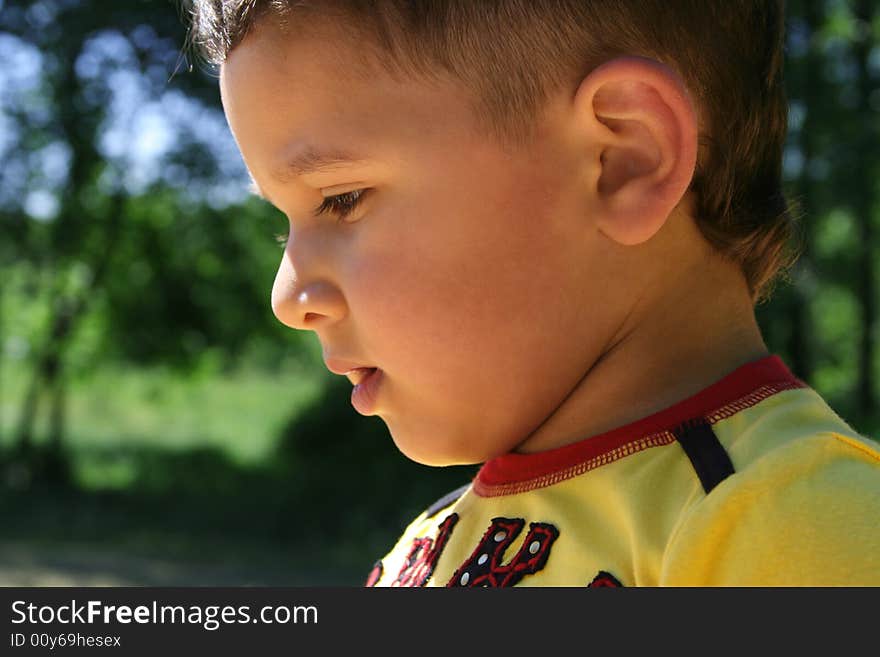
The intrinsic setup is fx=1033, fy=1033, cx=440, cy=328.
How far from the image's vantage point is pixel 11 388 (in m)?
10.4

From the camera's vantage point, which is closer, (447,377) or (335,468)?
(447,377)

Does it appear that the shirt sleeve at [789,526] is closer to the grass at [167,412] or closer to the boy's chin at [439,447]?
the boy's chin at [439,447]

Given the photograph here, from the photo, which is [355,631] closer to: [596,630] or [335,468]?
[596,630]

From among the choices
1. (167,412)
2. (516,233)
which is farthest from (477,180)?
(167,412)

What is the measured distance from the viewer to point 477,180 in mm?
1130

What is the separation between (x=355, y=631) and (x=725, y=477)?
371mm

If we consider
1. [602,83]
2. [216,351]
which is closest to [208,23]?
[602,83]

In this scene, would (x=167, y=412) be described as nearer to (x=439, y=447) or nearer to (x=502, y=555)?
(x=439, y=447)

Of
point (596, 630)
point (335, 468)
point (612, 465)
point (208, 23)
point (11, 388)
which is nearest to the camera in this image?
point (596, 630)

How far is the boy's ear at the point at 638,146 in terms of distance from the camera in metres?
1.15

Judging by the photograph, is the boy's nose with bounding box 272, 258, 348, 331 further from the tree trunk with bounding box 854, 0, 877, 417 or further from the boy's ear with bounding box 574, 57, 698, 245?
the tree trunk with bounding box 854, 0, 877, 417

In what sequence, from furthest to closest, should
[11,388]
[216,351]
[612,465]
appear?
[11,388] → [216,351] → [612,465]

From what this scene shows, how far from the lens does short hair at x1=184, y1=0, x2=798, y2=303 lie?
116 cm

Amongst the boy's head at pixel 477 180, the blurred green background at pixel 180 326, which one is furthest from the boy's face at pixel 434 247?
the blurred green background at pixel 180 326
